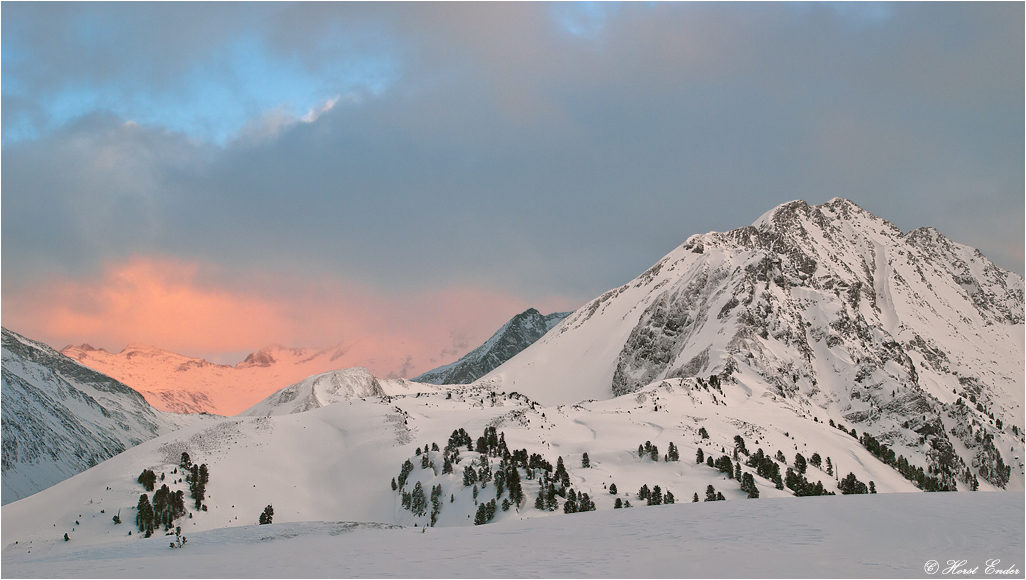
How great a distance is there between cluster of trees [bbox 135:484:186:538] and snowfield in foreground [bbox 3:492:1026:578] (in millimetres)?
46308

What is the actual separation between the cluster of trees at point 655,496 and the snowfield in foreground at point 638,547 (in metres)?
40.8

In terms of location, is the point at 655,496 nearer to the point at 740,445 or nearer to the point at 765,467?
the point at 765,467

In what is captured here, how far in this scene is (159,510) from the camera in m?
82.0

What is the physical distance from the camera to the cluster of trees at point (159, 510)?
7996 cm

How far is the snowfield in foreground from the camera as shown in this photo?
25.4 m

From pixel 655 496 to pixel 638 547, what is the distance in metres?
56.6

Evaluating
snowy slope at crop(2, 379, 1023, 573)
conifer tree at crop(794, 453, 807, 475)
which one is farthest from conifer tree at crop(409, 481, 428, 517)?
conifer tree at crop(794, 453, 807, 475)

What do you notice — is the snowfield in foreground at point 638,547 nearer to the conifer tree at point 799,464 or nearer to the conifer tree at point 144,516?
the conifer tree at point 144,516

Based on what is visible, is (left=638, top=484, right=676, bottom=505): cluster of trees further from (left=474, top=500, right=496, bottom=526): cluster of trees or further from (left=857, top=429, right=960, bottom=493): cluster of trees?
(left=857, top=429, right=960, bottom=493): cluster of trees

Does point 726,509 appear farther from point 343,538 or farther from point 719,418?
point 719,418

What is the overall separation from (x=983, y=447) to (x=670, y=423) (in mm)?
137628

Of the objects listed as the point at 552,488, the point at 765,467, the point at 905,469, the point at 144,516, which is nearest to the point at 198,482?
the point at 144,516

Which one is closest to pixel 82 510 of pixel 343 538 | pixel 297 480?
pixel 297 480

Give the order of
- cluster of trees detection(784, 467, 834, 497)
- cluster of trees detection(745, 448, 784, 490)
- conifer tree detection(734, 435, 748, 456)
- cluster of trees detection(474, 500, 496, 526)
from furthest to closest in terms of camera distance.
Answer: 1. conifer tree detection(734, 435, 748, 456)
2. cluster of trees detection(745, 448, 784, 490)
3. cluster of trees detection(784, 467, 834, 497)
4. cluster of trees detection(474, 500, 496, 526)
